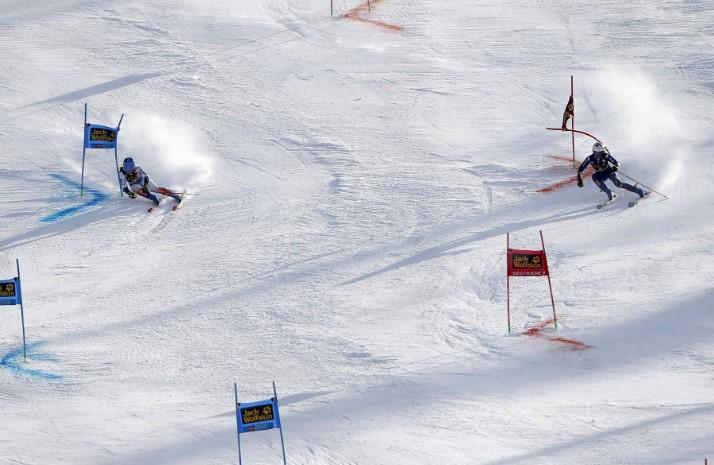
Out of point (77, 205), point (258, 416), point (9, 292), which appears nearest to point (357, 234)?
point (77, 205)

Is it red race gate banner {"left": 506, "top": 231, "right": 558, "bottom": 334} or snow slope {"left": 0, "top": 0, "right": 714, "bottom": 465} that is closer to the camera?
snow slope {"left": 0, "top": 0, "right": 714, "bottom": 465}

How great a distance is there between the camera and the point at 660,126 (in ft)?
65.2

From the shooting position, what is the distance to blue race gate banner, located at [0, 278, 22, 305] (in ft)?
47.5

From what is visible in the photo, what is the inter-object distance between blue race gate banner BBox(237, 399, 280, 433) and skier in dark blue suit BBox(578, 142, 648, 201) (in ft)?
26.3

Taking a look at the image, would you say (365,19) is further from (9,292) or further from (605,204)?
(9,292)

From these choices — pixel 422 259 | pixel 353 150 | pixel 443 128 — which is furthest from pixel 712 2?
pixel 422 259

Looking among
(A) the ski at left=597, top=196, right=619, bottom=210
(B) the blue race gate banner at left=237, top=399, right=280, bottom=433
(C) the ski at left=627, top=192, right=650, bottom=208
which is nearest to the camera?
(B) the blue race gate banner at left=237, top=399, right=280, bottom=433

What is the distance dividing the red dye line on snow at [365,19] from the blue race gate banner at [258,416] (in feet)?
44.0

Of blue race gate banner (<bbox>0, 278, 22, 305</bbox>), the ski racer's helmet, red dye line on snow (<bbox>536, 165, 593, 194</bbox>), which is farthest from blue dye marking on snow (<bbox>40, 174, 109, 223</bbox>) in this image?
red dye line on snow (<bbox>536, 165, 593, 194</bbox>)

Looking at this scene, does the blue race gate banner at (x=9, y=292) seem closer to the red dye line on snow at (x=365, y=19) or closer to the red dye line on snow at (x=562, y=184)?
the red dye line on snow at (x=562, y=184)

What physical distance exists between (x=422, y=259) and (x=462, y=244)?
0.72 metres

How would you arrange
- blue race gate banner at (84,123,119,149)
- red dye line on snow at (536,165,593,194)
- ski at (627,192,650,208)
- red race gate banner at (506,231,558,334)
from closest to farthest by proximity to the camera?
red race gate banner at (506,231,558,334), ski at (627,192,650,208), blue race gate banner at (84,123,119,149), red dye line on snow at (536,165,593,194)

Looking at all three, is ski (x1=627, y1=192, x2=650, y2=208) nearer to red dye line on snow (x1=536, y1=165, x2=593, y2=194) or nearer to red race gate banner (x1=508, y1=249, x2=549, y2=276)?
red dye line on snow (x1=536, y1=165, x2=593, y2=194)

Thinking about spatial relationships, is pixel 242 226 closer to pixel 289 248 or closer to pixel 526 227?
pixel 289 248
